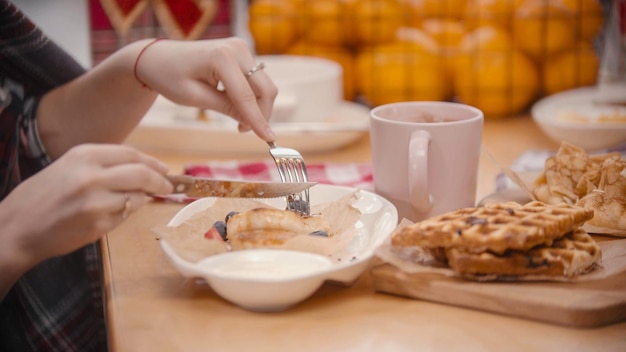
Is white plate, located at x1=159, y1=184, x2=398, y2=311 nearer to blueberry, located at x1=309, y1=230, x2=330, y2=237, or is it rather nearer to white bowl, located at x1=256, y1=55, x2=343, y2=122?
blueberry, located at x1=309, y1=230, x2=330, y2=237

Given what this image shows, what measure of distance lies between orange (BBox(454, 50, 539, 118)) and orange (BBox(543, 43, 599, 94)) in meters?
0.03

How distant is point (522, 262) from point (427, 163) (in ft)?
0.67

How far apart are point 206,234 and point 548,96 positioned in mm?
1101

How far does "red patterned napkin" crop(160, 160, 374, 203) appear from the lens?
115 centimetres

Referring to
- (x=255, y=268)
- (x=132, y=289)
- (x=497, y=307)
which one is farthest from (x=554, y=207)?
(x=132, y=289)

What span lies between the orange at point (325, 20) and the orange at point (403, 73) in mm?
91

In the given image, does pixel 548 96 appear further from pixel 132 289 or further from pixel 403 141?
pixel 132 289

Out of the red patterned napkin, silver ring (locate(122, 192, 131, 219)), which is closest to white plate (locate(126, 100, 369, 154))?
the red patterned napkin

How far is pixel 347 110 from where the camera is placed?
1597mm

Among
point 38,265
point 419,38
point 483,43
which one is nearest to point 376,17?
point 419,38

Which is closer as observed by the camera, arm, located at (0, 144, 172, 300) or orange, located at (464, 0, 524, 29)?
arm, located at (0, 144, 172, 300)

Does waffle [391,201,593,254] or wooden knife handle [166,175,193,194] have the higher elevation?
wooden knife handle [166,175,193,194]

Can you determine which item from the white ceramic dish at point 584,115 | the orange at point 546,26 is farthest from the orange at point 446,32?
the white ceramic dish at point 584,115

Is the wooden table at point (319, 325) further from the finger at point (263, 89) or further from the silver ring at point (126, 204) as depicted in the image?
the finger at point (263, 89)
